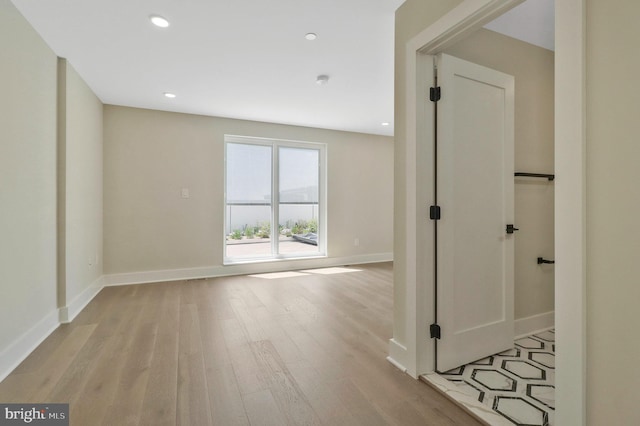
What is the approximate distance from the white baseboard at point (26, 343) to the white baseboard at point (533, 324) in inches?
142

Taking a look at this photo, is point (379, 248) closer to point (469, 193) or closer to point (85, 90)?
point (469, 193)

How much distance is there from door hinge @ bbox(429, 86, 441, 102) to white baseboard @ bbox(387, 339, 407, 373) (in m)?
1.58

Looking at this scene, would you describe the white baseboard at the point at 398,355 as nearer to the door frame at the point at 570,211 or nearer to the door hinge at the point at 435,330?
the door hinge at the point at 435,330

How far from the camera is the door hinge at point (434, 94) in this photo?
1.85m

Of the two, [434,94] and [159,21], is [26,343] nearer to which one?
[159,21]

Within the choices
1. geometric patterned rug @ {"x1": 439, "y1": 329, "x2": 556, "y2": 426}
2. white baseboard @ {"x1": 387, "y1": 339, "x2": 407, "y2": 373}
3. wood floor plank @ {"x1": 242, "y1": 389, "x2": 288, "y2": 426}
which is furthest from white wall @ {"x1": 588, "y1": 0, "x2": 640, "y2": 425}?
wood floor plank @ {"x1": 242, "y1": 389, "x2": 288, "y2": 426}

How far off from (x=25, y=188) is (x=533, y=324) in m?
4.11

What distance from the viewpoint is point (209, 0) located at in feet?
6.71

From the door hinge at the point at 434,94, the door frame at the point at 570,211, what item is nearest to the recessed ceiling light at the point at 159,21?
the door hinge at the point at 434,94

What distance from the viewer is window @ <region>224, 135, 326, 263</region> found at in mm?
4945

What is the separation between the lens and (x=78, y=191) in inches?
124

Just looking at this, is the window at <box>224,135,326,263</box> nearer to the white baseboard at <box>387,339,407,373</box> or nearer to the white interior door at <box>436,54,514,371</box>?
the white baseboard at <box>387,339,407,373</box>

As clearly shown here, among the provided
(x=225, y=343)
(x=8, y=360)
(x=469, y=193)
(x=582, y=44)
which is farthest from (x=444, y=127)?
(x=8, y=360)

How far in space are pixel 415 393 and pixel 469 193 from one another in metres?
1.26
